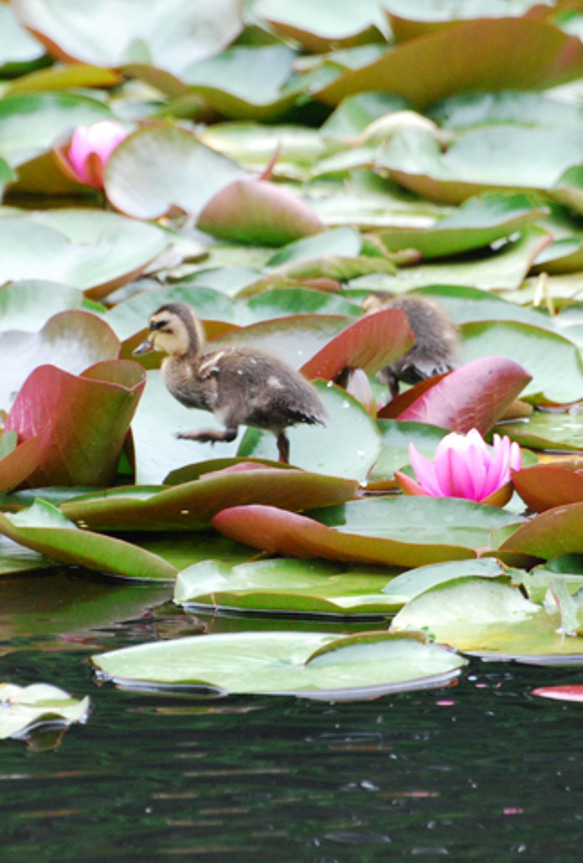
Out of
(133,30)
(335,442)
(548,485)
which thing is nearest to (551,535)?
(548,485)

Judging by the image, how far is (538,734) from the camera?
1.40m

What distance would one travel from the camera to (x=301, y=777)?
51.3 inches

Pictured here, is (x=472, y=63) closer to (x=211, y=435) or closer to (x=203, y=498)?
A: (x=211, y=435)

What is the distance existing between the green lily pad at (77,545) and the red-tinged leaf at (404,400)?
33.7 inches

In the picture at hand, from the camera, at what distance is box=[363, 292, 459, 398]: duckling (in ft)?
9.67

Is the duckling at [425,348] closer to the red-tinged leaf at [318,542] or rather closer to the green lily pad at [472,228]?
the green lily pad at [472,228]

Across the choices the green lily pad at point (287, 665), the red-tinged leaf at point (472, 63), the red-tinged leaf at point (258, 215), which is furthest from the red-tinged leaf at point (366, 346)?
the red-tinged leaf at point (472, 63)

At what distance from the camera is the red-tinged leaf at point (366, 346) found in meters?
2.51

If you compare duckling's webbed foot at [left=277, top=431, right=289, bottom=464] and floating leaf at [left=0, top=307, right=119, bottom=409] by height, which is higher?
floating leaf at [left=0, top=307, right=119, bottom=409]

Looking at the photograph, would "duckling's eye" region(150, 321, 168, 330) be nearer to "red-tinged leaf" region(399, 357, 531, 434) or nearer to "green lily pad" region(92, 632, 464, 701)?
"red-tinged leaf" region(399, 357, 531, 434)

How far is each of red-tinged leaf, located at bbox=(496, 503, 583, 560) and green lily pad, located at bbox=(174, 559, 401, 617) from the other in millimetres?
223

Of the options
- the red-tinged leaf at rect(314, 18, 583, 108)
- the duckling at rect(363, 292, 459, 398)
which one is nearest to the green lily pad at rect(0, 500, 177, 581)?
the duckling at rect(363, 292, 459, 398)

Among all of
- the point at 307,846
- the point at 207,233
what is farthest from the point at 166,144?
the point at 307,846

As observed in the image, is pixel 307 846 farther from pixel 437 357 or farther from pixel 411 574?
pixel 437 357
